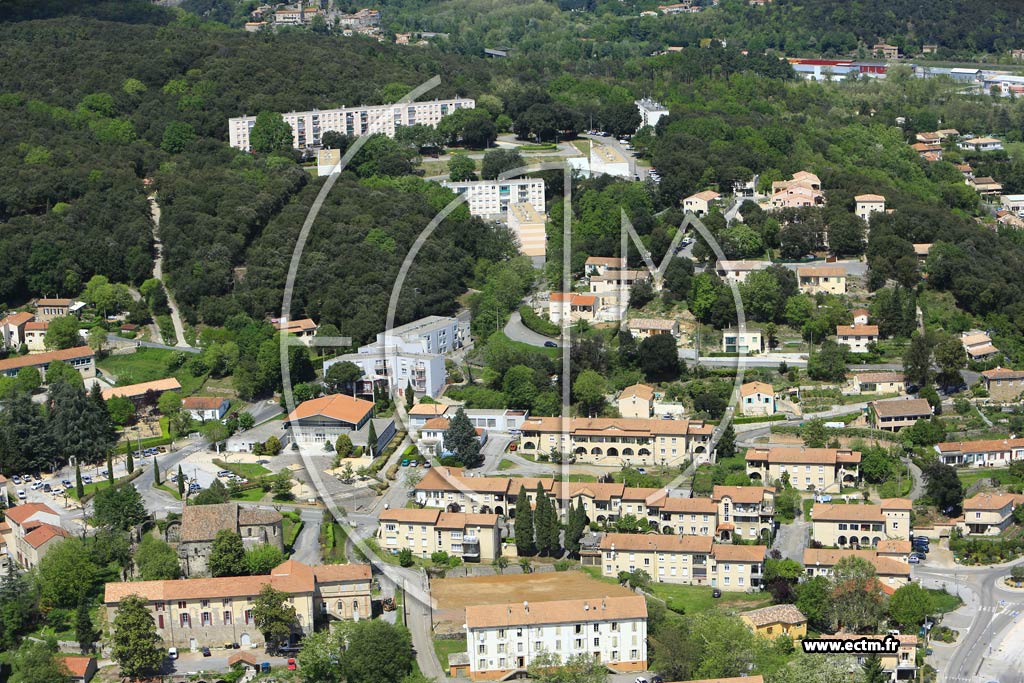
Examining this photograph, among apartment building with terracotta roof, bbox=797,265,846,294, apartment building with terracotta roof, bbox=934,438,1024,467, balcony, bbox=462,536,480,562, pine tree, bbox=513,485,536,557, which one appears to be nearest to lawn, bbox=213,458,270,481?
balcony, bbox=462,536,480,562

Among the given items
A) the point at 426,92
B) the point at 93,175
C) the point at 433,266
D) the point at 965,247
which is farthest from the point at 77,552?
the point at 426,92

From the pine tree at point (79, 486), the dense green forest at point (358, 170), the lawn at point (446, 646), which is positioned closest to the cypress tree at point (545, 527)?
the lawn at point (446, 646)

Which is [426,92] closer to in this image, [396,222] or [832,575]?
[396,222]

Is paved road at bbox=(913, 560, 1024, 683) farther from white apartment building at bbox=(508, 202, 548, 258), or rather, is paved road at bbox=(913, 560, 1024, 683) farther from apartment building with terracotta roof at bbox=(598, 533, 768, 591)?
white apartment building at bbox=(508, 202, 548, 258)

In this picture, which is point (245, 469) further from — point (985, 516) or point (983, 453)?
point (983, 453)

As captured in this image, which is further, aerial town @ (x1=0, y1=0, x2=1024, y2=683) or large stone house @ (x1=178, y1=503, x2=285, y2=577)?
large stone house @ (x1=178, y1=503, x2=285, y2=577)

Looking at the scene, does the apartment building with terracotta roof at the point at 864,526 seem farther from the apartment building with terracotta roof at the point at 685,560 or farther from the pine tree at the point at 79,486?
the pine tree at the point at 79,486

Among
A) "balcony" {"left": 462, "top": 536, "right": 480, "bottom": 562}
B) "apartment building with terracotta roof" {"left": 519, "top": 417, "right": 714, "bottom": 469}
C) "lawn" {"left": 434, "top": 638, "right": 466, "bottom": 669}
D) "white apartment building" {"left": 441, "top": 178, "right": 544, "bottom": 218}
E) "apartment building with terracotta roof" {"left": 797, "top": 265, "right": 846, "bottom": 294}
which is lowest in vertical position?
"lawn" {"left": 434, "top": 638, "right": 466, "bottom": 669}
